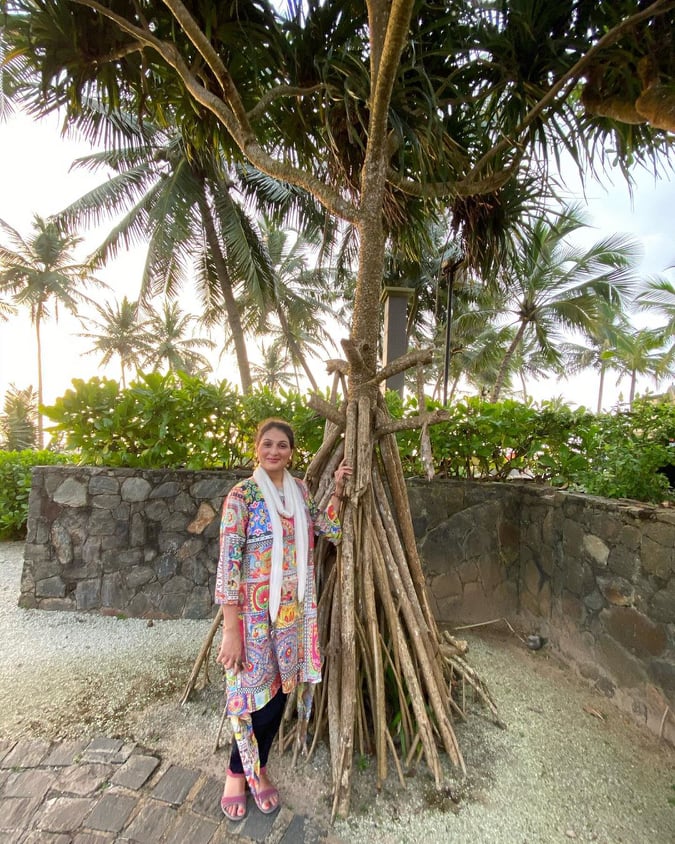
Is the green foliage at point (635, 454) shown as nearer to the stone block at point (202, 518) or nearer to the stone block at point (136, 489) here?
the stone block at point (202, 518)

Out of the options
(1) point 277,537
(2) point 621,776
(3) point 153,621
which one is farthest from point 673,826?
(3) point 153,621

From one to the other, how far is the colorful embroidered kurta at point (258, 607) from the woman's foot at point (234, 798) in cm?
27

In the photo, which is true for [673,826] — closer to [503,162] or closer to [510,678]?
[510,678]

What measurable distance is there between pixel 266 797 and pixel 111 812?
535mm

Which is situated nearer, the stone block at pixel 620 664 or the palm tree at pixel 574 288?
the stone block at pixel 620 664

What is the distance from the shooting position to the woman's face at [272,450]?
5.62 ft

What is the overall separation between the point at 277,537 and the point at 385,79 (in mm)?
1939

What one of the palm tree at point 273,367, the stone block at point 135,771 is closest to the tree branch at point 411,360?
the stone block at point 135,771

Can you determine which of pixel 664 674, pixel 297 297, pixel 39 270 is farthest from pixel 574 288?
pixel 39 270

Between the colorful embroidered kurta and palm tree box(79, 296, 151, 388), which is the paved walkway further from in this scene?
palm tree box(79, 296, 151, 388)

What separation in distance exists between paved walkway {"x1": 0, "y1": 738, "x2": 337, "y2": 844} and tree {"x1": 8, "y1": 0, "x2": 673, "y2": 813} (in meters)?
0.35

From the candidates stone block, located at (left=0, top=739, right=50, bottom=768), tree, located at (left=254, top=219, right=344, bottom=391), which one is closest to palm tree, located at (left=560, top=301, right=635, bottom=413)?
tree, located at (left=254, top=219, right=344, bottom=391)

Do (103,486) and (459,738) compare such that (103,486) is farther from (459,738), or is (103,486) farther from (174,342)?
(174,342)

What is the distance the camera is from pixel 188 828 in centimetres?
149
